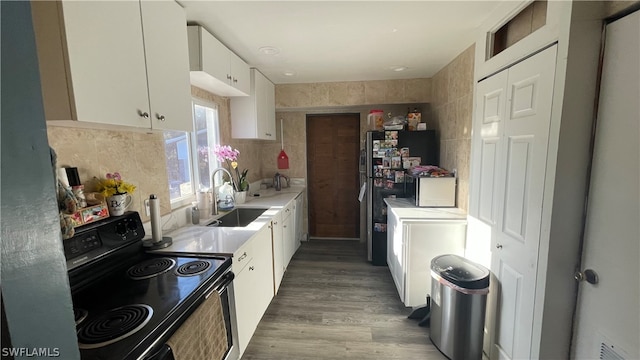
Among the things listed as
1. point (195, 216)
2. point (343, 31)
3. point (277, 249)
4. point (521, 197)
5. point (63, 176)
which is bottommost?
point (277, 249)

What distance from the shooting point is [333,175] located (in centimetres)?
403

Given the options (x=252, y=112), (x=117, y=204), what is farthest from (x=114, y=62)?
(x=252, y=112)

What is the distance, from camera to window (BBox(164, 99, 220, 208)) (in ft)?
6.73

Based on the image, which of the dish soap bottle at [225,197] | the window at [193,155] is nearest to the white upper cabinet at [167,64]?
the window at [193,155]

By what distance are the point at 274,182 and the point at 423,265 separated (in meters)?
2.32

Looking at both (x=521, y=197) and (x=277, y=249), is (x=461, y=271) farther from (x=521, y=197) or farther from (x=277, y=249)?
(x=277, y=249)

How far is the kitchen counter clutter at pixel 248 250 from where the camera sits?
5.17 ft

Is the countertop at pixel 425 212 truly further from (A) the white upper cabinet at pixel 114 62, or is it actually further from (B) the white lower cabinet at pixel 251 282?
(A) the white upper cabinet at pixel 114 62

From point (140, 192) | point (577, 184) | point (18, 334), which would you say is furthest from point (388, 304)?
point (18, 334)

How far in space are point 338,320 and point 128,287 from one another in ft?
5.36

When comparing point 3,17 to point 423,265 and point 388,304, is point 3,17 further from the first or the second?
point 388,304

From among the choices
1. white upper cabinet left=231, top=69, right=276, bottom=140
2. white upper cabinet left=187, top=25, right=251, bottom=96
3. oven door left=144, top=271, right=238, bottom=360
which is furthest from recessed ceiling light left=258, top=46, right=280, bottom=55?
oven door left=144, top=271, right=238, bottom=360

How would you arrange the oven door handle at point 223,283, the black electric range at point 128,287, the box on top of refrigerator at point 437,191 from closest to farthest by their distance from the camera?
the black electric range at point 128,287 → the oven door handle at point 223,283 → the box on top of refrigerator at point 437,191

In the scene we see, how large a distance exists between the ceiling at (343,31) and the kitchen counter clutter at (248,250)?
142cm
